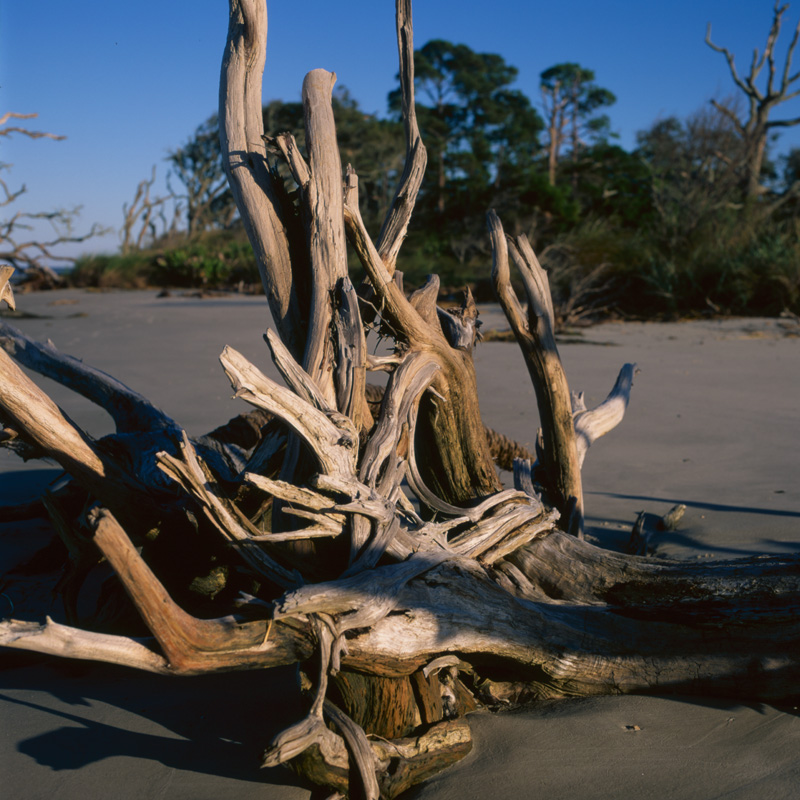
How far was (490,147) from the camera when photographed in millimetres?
34562

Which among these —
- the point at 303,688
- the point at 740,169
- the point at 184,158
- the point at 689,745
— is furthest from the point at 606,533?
the point at 184,158

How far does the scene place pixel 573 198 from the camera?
27.0 m

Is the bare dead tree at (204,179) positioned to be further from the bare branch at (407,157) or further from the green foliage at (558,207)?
the bare branch at (407,157)

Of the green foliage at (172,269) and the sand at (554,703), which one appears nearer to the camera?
the sand at (554,703)

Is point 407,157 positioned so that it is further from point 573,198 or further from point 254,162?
point 573,198

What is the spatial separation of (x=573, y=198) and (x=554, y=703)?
2661 centimetres

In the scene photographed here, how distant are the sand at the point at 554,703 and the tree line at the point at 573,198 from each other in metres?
1.84

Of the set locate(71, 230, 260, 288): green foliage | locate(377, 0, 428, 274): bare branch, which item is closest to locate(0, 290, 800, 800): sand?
locate(377, 0, 428, 274): bare branch

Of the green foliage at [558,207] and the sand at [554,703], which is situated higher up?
the green foliage at [558,207]

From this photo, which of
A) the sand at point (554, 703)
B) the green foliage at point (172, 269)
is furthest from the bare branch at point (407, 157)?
the green foliage at point (172, 269)

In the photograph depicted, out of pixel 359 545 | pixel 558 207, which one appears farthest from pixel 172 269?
pixel 359 545

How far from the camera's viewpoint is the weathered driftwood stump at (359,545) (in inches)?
74.9

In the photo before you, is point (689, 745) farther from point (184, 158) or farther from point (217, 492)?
point (184, 158)

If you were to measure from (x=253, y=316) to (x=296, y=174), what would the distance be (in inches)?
410
